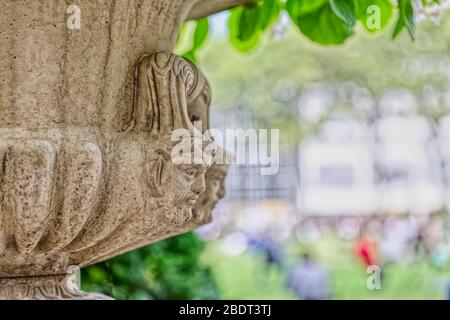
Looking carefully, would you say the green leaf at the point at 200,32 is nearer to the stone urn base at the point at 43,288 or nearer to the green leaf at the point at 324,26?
the green leaf at the point at 324,26

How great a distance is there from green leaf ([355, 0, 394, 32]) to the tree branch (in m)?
0.28

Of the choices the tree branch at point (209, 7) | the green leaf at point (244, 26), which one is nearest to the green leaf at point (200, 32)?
the green leaf at point (244, 26)

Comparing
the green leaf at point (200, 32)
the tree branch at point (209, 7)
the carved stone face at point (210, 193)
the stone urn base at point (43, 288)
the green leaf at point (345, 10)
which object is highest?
the green leaf at point (200, 32)

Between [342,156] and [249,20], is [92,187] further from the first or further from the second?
[342,156]

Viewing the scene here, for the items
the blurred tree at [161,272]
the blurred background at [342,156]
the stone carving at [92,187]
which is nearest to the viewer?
the stone carving at [92,187]

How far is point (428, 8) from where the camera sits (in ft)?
7.23

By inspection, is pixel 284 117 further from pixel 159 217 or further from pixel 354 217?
pixel 159 217

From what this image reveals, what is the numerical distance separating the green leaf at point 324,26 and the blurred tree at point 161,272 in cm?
149

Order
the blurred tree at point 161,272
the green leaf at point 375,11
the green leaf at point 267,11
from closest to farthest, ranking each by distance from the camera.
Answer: the green leaf at point 375,11, the green leaf at point 267,11, the blurred tree at point 161,272

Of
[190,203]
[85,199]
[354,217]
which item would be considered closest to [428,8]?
[190,203]

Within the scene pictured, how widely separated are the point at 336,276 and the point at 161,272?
6.59 m

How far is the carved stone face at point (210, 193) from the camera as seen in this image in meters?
1.77

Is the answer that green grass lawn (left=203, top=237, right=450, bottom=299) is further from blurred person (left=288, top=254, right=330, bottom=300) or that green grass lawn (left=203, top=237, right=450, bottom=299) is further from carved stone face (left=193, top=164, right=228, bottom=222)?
carved stone face (left=193, top=164, right=228, bottom=222)

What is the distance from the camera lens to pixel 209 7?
187 centimetres
